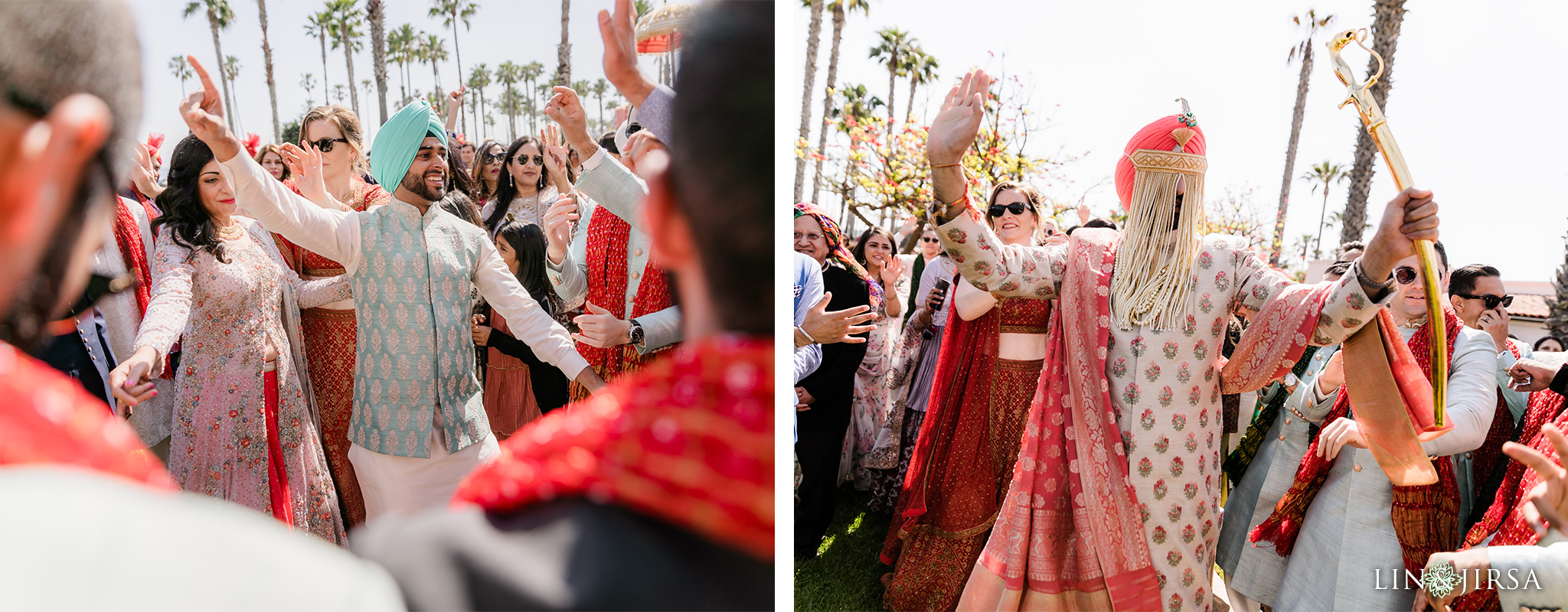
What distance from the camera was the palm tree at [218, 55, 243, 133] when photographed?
3.49 ft

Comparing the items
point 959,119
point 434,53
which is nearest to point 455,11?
point 434,53

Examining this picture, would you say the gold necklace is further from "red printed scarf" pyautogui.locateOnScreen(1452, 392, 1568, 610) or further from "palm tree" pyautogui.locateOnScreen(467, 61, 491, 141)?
"red printed scarf" pyautogui.locateOnScreen(1452, 392, 1568, 610)

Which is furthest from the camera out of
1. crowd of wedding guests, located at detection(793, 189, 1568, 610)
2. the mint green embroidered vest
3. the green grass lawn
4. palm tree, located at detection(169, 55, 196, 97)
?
the green grass lawn

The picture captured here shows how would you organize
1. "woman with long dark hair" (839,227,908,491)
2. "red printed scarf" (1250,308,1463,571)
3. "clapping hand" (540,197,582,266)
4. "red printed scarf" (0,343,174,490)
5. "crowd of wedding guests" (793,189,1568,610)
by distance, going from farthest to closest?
"woman with long dark hair" (839,227,908,491)
"red printed scarf" (1250,308,1463,571)
"crowd of wedding guests" (793,189,1568,610)
"clapping hand" (540,197,582,266)
"red printed scarf" (0,343,174,490)

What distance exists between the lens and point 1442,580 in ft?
5.87

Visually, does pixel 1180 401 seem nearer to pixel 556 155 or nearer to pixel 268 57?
pixel 556 155

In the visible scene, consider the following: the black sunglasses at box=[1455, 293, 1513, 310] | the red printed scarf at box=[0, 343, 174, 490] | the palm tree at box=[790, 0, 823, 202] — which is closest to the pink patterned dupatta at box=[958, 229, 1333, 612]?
the black sunglasses at box=[1455, 293, 1513, 310]

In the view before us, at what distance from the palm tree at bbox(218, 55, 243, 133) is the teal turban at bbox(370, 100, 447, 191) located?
198 mm

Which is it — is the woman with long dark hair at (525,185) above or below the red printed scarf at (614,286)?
above

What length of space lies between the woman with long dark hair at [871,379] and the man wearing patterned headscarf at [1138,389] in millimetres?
1943

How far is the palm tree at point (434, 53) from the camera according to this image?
3.86 feet

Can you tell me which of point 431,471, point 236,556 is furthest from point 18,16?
point 431,471

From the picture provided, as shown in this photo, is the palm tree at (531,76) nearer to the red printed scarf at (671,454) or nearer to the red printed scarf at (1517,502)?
the red printed scarf at (671,454)

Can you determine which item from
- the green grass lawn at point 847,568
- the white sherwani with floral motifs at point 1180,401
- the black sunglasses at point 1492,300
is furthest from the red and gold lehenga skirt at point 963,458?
the black sunglasses at point 1492,300
